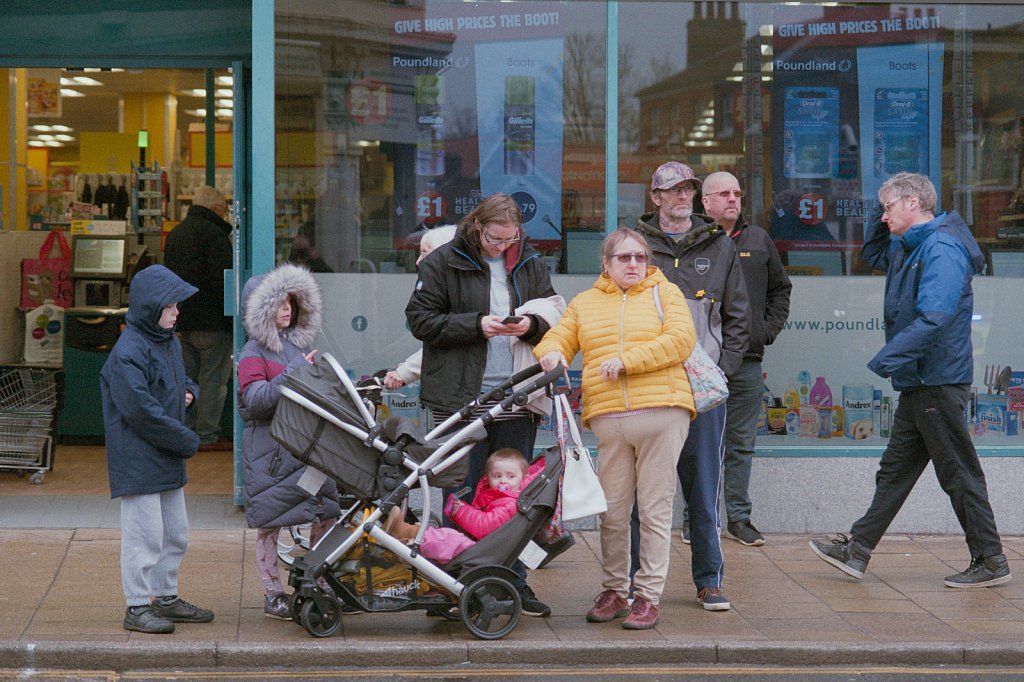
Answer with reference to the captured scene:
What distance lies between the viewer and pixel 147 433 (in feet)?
19.3

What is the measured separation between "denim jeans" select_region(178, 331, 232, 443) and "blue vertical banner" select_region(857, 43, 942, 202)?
4.95 meters

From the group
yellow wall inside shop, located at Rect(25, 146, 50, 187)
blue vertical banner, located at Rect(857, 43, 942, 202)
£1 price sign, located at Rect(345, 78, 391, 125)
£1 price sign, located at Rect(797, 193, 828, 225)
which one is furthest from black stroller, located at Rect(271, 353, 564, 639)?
yellow wall inside shop, located at Rect(25, 146, 50, 187)

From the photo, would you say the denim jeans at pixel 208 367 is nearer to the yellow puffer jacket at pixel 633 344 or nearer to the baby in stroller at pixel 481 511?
the baby in stroller at pixel 481 511

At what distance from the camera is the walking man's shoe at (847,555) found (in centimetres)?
725

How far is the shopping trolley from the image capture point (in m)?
9.41

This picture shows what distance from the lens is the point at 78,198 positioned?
12.5 metres

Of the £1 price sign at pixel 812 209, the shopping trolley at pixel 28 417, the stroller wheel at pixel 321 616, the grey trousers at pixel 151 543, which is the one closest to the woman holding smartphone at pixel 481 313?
the stroller wheel at pixel 321 616

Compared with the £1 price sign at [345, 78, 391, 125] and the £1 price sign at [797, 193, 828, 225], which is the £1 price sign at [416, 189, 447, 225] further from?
the £1 price sign at [797, 193, 828, 225]

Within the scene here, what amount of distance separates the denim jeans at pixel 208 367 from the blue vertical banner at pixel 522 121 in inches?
118

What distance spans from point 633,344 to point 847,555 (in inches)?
84.0

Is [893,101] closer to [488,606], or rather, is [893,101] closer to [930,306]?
[930,306]

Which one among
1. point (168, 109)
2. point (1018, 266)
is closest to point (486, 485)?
point (1018, 266)

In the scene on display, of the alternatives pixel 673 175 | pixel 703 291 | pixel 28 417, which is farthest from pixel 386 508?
pixel 28 417

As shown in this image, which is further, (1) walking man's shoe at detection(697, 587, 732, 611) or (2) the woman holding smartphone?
(1) walking man's shoe at detection(697, 587, 732, 611)
